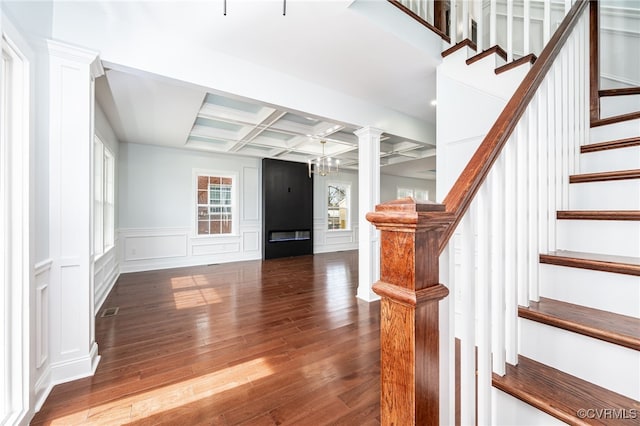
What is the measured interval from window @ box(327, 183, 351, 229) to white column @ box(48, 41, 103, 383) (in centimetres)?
624

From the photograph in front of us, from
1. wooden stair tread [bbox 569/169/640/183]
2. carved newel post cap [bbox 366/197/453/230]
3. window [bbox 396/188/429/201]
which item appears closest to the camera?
carved newel post cap [bbox 366/197/453/230]

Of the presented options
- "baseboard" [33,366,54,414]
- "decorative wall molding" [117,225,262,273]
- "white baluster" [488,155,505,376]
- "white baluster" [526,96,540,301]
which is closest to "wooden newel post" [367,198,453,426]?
"white baluster" [488,155,505,376]

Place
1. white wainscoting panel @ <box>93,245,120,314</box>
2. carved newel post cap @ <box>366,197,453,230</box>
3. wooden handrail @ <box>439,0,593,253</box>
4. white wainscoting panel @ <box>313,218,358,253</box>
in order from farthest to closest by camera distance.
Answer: white wainscoting panel @ <box>313,218,358,253</box> < white wainscoting panel @ <box>93,245,120,314</box> < wooden handrail @ <box>439,0,593,253</box> < carved newel post cap @ <box>366,197,453,230</box>

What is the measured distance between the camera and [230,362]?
2.09m

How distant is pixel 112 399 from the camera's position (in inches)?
66.5

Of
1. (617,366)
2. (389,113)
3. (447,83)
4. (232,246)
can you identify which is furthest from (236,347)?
(232,246)

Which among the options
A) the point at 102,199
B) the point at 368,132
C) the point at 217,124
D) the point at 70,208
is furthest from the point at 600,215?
the point at 102,199

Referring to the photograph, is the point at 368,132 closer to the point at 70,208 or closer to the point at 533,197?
the point at 533,197

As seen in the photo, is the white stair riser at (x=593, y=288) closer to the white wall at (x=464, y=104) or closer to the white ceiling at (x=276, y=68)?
the white wall at (x=464, y=104)

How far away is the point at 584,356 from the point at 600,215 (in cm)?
68

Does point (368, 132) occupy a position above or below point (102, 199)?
above

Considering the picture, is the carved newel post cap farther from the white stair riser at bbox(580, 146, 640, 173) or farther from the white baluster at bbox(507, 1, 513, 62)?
the white baluster at bbox(507, 1, 513, 62)

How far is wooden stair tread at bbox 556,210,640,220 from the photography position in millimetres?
1146

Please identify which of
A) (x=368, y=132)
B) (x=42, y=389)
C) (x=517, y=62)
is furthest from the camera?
(x=368, y=132)
